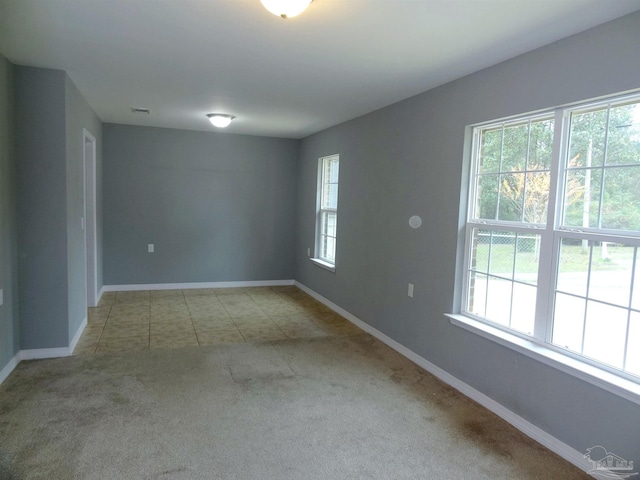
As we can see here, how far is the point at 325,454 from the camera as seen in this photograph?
7.56 ft

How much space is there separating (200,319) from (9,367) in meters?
1.86

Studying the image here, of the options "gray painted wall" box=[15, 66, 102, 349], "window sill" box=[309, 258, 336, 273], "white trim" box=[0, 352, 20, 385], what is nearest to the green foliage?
"window sill" box=[309, 258, 336, 273]

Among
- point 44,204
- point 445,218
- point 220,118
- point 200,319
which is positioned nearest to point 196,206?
point 220,118

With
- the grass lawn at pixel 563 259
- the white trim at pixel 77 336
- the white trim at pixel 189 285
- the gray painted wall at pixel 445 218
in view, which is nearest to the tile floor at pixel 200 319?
the white trim at pixel 77 336

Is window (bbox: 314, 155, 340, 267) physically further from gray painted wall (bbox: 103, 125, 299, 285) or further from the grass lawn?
the grass lawn

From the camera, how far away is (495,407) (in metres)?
2.82

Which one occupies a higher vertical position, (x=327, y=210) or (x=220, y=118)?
(x=220, y=118)

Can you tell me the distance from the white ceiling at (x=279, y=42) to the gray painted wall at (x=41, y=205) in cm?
23

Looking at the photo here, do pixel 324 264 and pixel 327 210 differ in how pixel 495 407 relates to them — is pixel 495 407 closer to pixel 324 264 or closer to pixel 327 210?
pixel 324 264

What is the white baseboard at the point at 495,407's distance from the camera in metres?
2.31

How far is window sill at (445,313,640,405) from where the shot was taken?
2070 millimetres

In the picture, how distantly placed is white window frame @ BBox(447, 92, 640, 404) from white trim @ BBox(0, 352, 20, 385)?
3298 mm

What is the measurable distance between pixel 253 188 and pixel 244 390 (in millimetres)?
3959

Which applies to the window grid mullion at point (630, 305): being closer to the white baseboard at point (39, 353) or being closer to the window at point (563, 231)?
the window at point (563, 231)
